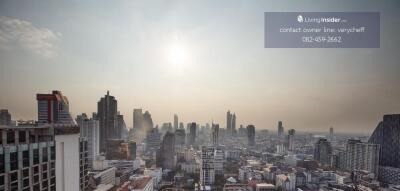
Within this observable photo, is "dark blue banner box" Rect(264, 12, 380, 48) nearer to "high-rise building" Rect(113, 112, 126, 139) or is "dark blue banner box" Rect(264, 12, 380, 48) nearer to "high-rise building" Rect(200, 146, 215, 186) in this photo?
"high-rise building" Rect(200, 146, 215, 186)

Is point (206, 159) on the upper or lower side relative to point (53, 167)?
lower

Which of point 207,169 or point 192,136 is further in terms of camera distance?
point 192,136

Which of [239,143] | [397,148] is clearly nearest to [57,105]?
[397,148]

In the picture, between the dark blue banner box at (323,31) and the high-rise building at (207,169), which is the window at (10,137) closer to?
the dark blue banner box at (323,31)

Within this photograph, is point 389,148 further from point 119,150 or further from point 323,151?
point 119,150

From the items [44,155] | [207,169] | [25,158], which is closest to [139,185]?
[207,169]

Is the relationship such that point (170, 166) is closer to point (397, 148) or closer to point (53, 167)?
point (53, 167)
